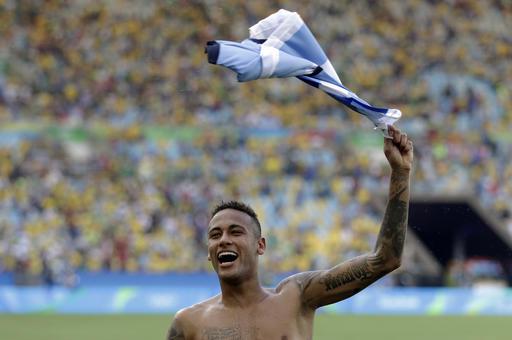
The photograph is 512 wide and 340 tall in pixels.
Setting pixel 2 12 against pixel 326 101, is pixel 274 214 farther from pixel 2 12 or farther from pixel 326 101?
pixel 2 12

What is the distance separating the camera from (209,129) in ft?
96.2

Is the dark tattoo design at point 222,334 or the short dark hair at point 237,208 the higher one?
the short dark hair at point 237,208

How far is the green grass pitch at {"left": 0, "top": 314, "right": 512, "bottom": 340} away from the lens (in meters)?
19.4

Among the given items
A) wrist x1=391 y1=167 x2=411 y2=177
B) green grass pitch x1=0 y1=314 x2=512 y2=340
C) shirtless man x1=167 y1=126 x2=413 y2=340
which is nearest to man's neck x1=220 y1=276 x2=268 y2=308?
shirtless man x1=167 y1=126 x2=413 y2=340

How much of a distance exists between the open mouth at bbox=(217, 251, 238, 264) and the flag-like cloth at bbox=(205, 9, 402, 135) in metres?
0.83

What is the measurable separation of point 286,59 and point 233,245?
89 cm

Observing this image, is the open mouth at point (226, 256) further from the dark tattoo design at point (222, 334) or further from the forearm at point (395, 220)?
the forearm at point (395, 220)

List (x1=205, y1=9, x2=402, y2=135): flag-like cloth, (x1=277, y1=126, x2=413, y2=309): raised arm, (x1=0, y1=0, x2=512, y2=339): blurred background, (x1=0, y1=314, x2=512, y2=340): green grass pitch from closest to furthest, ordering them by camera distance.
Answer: (x1=205, y1=9, x2=402, y2=135): flag-like cloth
(x1=277, y1=126, x2=413, y2=309): raised arm
(x1=0, y1=314, x2=512, y2=340): green grass pitch
(x1=0, y1=0, x2=512, y2=339): blurred background

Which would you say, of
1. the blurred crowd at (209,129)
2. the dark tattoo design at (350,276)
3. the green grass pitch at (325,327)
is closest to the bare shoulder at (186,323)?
the dark tattoo design at (350,276)

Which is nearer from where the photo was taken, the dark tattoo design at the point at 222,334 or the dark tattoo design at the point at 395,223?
the dark tattoo design at the point at 395,223

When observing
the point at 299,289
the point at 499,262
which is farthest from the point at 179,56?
the point at 299,289

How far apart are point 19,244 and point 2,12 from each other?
356 inches

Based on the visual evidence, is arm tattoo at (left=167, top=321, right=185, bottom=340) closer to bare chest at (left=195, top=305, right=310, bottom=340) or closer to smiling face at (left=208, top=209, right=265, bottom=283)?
bare chest at (left=195, top=305, right=310, bottom=340)

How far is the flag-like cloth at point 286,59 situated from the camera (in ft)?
15.0
